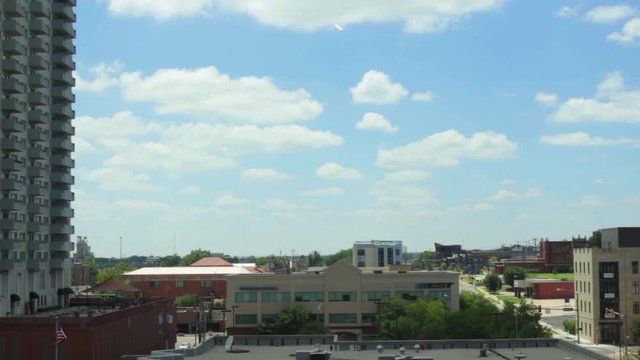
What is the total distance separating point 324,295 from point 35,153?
46.8 metres

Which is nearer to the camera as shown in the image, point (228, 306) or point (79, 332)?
point (79, 332)

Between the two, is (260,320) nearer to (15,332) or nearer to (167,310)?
(167,310)

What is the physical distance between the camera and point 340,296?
5251 inches

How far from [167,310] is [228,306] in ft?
51.9

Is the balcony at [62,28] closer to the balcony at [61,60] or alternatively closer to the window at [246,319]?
the balcony at [61,60]

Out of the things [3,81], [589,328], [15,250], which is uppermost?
[3,81]

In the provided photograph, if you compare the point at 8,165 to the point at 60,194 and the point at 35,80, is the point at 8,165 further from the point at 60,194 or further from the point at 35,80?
the point at 60,194

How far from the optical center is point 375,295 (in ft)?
440

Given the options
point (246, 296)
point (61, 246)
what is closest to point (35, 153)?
point (61, 246)

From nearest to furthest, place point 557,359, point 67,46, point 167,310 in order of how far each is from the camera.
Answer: point 557,359, point 167,310, point 67,46

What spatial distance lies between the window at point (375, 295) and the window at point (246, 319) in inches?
660

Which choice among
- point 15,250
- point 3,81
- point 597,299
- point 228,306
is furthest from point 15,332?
point 597,299

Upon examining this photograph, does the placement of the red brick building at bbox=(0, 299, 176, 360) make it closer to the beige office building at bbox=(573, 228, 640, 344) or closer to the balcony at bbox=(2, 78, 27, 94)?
the balcony at bbox=(2, 78, 27, 94)

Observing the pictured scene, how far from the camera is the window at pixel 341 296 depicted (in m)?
133
